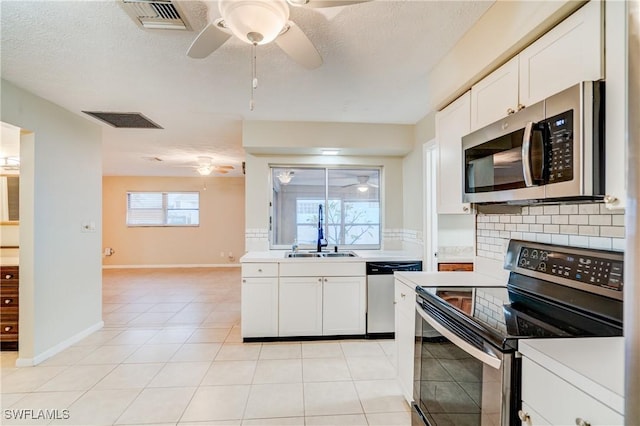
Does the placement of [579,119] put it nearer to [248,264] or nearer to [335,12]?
[335,12]

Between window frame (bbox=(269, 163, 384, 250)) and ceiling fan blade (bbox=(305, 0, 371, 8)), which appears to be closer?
ceiling fan blade (bbox=(305, 0, 371, 8))

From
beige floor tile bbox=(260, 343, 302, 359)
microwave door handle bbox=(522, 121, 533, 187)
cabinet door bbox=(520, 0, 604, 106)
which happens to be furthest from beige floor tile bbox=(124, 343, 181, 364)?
cabinet door bbox=(520, 0, 604, 106)

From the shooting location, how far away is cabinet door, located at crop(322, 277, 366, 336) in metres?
3.22

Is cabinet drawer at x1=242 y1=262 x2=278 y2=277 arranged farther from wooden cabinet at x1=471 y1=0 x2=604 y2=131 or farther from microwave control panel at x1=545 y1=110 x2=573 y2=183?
microwave control panel at x1=545 y1=110 x2=573 y2=183

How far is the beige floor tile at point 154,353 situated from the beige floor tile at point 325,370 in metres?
1.31

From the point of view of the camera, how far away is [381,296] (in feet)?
10.7

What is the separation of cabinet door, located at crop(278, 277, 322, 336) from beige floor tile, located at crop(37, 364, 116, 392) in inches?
61.1

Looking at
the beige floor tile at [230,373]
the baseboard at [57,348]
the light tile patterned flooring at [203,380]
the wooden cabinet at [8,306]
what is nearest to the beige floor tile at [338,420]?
the light tile patterned flooring at [203,380]

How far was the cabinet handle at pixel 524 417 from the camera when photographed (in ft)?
3.18

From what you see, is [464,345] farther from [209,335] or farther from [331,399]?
[209,335]

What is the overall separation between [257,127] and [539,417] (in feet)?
10.8

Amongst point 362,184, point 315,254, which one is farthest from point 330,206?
point 315,254

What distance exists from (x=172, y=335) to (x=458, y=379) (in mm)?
3102

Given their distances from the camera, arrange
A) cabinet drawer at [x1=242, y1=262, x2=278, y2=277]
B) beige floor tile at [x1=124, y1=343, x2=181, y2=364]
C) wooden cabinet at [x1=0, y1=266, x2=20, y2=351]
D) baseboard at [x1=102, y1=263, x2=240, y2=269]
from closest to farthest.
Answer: beige floor tile at [x1=124, y1=343, x2=181, y2=364] < wooden cabinet at [x1=0, y1=266, x2=20, y2=351] < cabinet drawer at [x1=242, y1=262, x2=278, y2=277] < baseboard at [x1=102, y1=263, x2=240, y2=269]
